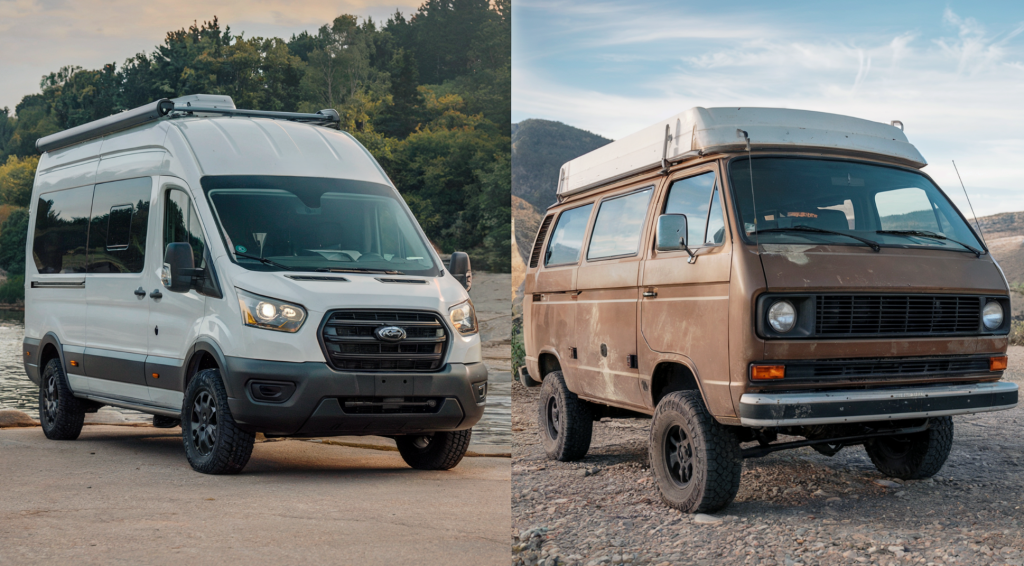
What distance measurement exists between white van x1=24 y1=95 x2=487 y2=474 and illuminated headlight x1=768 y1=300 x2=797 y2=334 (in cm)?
287

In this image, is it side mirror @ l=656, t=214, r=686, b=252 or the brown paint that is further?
side mirror @ l=656, t=214, r=686, b=252

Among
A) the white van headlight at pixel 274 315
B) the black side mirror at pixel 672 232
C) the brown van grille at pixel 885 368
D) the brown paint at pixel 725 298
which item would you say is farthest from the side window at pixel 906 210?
the white van headlight at pixel 274 315

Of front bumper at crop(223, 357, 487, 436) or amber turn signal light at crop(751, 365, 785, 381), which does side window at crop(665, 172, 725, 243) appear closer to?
amber turn signal light at crop(751, 365, 785, 381)

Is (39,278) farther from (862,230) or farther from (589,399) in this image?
(862,230)

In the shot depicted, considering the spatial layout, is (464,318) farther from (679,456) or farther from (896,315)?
(896,315)

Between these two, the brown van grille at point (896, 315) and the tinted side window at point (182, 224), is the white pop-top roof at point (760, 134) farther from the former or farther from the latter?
the tinted side window at point (182, 224)

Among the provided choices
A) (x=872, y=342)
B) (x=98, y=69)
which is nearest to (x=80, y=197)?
(x=872, y=342)

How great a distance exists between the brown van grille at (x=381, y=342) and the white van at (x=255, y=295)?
11mm

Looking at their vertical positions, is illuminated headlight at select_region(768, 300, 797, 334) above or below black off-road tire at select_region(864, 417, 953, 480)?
above

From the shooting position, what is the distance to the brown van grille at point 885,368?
19.4 ft

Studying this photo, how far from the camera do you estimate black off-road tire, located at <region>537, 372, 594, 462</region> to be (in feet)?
27.7

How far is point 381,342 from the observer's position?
7.64m

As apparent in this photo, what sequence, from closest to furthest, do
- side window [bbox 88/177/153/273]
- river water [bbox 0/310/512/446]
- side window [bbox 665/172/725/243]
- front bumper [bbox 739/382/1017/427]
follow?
front bumper [bbox 739/382/1017/427] → side window [bbox 665/172/725/243] → side window [bbox 88/177/153/273] → river water [bbox 0/310/512/446]

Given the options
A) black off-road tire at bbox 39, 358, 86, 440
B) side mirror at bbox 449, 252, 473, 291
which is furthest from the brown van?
black off-road tire at bbox 39, 358, 86, 440
